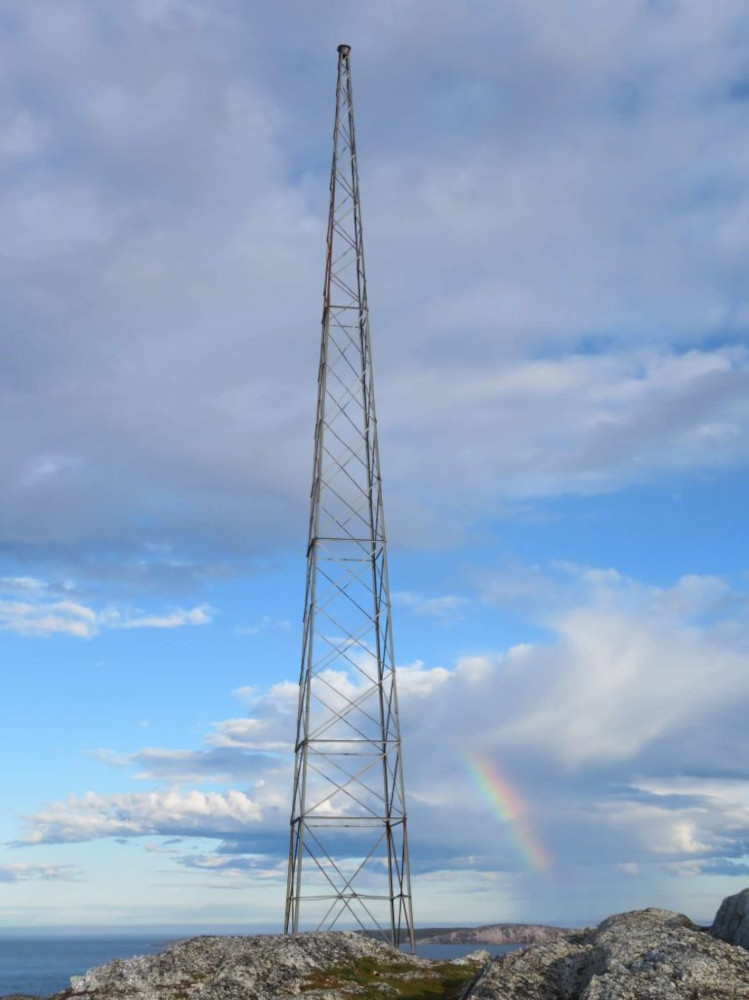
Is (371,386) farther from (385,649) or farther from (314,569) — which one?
(385,649)

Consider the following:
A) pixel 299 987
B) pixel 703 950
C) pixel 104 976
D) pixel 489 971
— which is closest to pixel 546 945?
pixel 489 971

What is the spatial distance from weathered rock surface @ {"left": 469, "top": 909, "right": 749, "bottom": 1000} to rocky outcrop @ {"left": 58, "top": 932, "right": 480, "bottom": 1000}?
5.65 meters

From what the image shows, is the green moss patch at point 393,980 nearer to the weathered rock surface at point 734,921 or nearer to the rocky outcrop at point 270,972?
the rocky outcrop at point 270,972

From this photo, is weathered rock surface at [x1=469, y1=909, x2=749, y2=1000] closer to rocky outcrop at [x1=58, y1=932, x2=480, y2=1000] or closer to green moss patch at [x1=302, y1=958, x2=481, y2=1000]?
green moss patch at [x1=302, y1=958, x2=481, y2=1000]

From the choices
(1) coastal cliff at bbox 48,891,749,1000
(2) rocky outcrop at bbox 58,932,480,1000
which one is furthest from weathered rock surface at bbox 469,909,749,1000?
(2) rocky outcrop at bbox 58,932,480,1000

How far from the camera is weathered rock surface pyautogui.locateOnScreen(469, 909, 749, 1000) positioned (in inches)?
993

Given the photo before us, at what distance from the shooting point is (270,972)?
3725 cm

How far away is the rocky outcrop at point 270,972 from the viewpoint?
36.2 m

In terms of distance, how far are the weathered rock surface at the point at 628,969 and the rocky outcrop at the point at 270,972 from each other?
5.65 metres

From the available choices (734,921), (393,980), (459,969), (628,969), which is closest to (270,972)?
(393,980)

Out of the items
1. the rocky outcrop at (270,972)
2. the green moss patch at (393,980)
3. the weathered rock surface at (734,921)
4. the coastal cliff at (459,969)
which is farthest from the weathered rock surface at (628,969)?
the rocky outcrop at (270,972)

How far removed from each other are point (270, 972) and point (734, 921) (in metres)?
16.2

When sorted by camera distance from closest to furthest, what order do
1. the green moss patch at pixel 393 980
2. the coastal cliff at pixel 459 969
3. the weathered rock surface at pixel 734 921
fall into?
the coastal cliff at pixel 459 969 < the weathered rock surface at pixel 734 921 < the green moss patch at pixel 393 980

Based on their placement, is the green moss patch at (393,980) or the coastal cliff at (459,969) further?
the green moss patch at (393,980)
